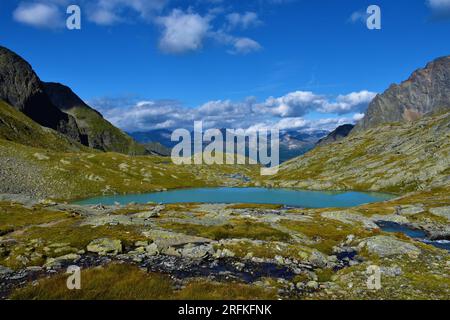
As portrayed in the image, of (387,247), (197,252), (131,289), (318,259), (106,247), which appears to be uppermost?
(106,247)

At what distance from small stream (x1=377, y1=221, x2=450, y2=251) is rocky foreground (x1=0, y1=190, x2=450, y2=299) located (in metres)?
3.28

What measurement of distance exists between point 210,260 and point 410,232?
5425 cm

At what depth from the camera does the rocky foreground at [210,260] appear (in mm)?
31844

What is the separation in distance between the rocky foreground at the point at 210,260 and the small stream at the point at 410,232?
3.28 m

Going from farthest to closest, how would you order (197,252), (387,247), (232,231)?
(232,231)
(387,247)
(197,252)

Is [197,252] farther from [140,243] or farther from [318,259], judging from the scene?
[318,259]

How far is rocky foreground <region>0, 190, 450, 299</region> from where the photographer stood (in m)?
31.8

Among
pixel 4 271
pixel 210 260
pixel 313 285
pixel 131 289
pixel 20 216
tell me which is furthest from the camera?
pixel 20 216

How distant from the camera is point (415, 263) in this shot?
1650 inches

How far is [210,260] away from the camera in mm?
44562

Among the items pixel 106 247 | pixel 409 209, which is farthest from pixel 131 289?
pixel 409 209
